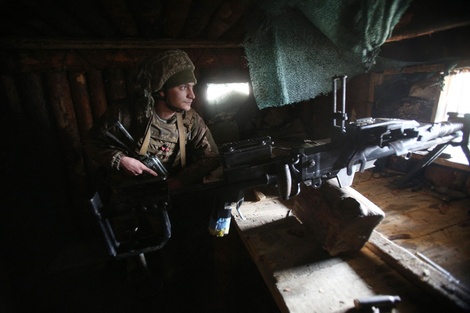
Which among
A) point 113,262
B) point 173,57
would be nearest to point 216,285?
point 113,262

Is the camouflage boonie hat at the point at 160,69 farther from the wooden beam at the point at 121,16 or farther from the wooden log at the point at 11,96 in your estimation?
the wooden log at the point at 11,96

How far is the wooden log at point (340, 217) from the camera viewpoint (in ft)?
6.34

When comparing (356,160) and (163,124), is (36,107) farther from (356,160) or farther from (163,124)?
(356,160)

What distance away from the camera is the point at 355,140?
194 cm

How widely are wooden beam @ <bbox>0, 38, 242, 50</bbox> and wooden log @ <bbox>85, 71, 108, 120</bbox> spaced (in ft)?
1.62

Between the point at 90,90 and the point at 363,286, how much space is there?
5.13 metres

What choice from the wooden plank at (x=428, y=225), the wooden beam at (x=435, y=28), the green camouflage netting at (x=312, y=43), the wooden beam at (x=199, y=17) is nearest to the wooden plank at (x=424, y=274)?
the wooden plank at (x=428, y=225)

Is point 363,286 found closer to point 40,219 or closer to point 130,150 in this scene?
point 130,150

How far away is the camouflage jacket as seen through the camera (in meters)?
2.72

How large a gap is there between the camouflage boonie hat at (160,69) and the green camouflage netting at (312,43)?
2.69ft

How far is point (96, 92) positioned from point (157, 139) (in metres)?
2.38

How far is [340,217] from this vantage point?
2014 millimetres

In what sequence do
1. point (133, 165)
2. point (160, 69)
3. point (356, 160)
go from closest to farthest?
point (356, 160) < point (133, 165) < point (160, 69)

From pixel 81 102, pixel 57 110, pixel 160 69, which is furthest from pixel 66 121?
pixel 160 69
